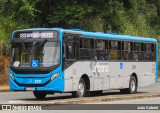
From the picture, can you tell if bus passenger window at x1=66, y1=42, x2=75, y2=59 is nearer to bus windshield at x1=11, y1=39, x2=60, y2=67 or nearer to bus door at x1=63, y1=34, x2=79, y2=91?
bus door at x1=63, y1=34, x2=79, y2=91

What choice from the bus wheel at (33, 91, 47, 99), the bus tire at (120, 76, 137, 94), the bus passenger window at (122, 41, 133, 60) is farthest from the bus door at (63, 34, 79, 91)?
the bus tire at (120, 76, 137, 94)

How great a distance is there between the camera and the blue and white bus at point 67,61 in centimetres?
2209

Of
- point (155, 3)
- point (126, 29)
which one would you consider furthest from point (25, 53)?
point (155, 3)

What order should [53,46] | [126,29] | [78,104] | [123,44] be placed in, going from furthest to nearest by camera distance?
[126,29] → [123,44] → [53,46] → [78,104]

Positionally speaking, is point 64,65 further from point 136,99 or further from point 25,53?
point 136,99

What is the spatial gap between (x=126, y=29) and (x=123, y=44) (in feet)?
64.5

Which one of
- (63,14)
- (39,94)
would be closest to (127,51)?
(39,94)

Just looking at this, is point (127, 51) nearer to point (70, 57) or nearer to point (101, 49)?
point (101, 49)

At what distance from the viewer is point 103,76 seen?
25.7 metres

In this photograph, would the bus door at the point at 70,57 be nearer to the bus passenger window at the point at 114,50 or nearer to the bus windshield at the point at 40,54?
the bus windshield at the point at 40,54

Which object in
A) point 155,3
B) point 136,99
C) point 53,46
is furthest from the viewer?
point 155,3

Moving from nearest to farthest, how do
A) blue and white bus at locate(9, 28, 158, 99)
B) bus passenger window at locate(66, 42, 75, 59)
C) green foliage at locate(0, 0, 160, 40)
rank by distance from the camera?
blue and white bus at locate(9, 28, 158, 99)
bus passenger window at locate(66, 42, 75, 59)
green foliage at locate(0, 0, 160, 40)

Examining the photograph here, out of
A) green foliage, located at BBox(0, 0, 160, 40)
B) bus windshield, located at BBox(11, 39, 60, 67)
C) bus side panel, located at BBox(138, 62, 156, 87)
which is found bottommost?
bus side panel, located at BBox(138, 62, 156, 87)

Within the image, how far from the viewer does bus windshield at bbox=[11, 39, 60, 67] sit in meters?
22.1
